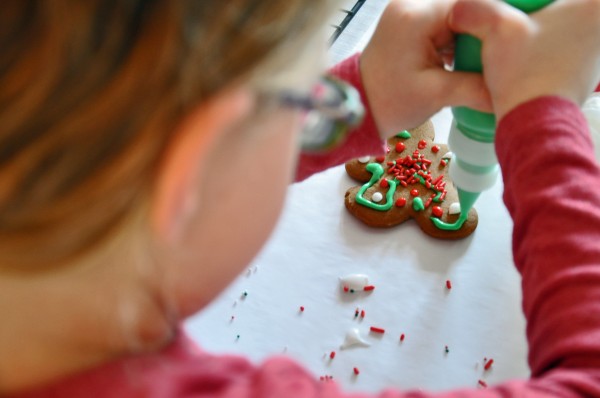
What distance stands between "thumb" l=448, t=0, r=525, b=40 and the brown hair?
209mm

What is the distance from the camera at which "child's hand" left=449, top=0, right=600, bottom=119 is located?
1.30ft

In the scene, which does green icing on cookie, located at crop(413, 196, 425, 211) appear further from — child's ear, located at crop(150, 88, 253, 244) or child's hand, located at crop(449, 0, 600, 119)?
child's ear, located at crop(150, 88, 253, 244)

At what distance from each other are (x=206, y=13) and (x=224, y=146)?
6 cm

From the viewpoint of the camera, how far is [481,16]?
15.8 inches

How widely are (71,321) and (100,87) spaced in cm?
12

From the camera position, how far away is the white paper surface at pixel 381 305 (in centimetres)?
48

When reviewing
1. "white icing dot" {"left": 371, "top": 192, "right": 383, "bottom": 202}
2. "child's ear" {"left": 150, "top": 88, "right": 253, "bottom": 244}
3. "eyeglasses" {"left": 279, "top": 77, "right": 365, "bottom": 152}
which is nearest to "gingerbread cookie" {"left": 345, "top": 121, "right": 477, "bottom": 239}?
"white icing dot" {"left": 371, "top": 192, "right": 383, "bottom": 202}

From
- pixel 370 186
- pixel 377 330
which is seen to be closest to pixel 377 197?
pixel 370 186

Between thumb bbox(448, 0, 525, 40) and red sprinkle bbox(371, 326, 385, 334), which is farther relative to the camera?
red sprinkle bbox(371, 326, 385, 334)

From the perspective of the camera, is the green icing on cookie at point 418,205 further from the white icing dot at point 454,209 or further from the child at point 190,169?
the child at point 190,169

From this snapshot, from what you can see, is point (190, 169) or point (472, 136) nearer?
point (190, 169)

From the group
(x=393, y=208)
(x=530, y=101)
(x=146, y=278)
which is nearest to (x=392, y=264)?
(x=393, y=208)

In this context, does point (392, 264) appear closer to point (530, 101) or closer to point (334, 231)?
point (334, 231)

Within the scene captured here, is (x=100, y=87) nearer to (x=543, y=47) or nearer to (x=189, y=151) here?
(x=189, y=151)
